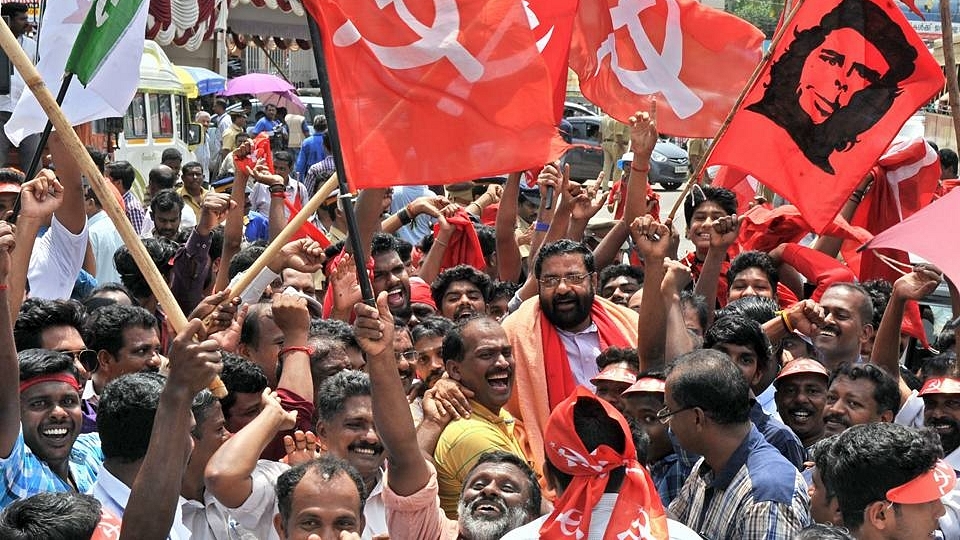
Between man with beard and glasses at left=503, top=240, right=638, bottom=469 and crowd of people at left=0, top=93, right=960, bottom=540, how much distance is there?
0.01 metres

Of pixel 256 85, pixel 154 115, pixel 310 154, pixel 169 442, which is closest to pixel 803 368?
pixel 169 442

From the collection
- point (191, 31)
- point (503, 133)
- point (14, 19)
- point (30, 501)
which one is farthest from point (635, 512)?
point (191, 31)

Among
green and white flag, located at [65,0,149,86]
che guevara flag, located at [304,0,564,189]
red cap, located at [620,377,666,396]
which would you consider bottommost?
red cap, located at [620,377,666,396]

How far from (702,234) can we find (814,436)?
2.36 m

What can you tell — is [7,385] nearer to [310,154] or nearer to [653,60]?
[653,60]

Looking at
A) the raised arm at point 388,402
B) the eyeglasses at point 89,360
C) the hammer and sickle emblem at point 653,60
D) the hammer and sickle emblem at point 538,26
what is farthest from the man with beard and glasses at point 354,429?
the hammer and sickle emblem at point 653,60

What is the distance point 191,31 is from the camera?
25.2 m

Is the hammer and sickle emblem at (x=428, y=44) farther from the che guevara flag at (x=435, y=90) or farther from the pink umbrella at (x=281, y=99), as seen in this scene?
the pink umbrella at (x=281, y=99)

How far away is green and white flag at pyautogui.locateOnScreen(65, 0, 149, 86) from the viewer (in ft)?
18.4

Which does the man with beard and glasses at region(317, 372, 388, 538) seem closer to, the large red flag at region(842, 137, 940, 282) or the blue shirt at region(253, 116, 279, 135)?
the large red flag at region(842, 137, 940, 282)

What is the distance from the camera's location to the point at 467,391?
5.59 meters

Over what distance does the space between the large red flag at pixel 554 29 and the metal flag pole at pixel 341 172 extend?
6.43 feet

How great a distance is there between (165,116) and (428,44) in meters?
16.1

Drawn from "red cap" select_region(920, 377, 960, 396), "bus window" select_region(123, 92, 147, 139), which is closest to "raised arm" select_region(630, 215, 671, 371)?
"red cap" select_region(920, 377, 960, 396)
